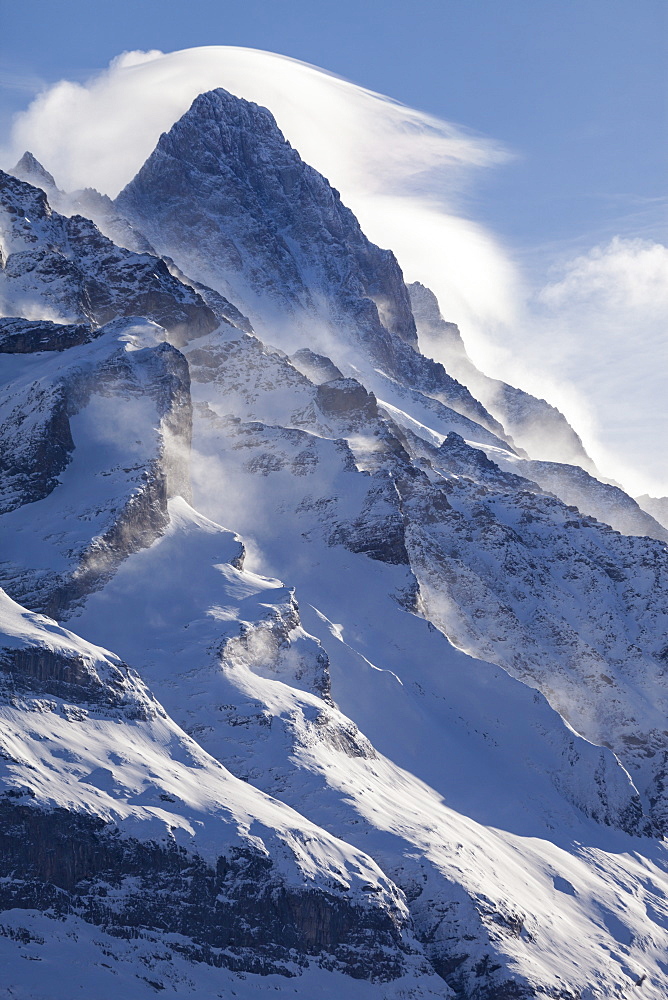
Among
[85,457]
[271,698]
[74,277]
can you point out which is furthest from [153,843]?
[74,277]

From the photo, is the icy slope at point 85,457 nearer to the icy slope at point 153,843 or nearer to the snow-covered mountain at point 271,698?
the snow-covered mountain at point 271,698

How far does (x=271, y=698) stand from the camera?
103 m

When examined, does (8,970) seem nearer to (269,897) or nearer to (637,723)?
(269,897)

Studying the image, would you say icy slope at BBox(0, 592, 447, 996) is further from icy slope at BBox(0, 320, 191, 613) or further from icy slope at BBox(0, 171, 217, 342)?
icy slope at BBox(0, 171, 217, 342)

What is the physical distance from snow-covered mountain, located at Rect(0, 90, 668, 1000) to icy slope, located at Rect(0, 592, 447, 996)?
18cm

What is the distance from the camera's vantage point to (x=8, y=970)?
68062mm

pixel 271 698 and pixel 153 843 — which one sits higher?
pixel 271 698

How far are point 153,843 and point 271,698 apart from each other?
1076 inches

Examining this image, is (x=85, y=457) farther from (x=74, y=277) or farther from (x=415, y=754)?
(x=74, y=277)

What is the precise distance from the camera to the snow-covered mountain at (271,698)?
3027 inches

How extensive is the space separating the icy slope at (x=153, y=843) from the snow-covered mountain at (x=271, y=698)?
0.18 m

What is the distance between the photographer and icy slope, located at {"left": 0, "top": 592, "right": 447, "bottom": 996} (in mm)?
73375

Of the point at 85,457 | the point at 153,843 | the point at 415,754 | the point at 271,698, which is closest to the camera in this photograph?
the point at 153,843

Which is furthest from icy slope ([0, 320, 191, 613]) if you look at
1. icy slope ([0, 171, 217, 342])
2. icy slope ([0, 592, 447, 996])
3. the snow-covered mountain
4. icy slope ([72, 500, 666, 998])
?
icy slope ([0, 171, 217, 342])
